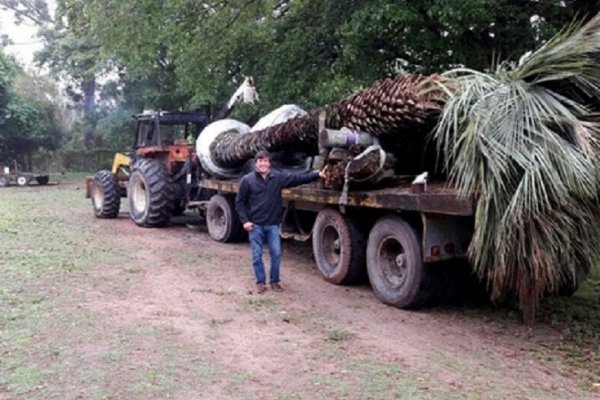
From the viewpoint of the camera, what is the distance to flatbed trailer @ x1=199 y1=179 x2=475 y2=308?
6355mm

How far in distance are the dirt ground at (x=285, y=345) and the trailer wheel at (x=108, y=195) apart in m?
6.64

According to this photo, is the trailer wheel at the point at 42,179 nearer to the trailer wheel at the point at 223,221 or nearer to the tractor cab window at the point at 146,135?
the tractor cab window at the point at 146,135

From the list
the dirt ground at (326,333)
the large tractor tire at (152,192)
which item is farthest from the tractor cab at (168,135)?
the dirt ground at (326,333)

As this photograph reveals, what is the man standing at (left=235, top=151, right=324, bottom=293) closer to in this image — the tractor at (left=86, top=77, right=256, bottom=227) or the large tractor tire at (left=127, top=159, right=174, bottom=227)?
the tractor at (left=86, top=77, right=256, bottom=227)

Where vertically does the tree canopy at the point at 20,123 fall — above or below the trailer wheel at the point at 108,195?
above

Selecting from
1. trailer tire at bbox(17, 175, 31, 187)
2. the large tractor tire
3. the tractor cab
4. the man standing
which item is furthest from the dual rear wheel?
trailer tire at bbox(17, 175, 31, 187)

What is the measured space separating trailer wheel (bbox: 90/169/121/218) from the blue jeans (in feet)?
26.6

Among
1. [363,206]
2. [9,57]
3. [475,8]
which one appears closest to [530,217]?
[363,206]

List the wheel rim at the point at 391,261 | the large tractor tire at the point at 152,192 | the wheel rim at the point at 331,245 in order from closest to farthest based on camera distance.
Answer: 1. the wheel rim at the point at 391,261
2. the wheel rim at the point at 331,245
3. the large tractor tire at the point at 152,192

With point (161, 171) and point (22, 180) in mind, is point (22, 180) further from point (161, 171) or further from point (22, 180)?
point (161, 171)

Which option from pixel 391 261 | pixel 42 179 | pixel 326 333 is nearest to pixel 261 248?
pixel 391 261

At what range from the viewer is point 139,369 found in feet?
15.8

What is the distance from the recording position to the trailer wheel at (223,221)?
11.2 meters

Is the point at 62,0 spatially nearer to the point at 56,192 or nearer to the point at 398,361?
the point at 56,192
